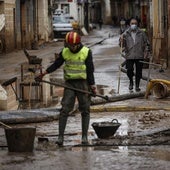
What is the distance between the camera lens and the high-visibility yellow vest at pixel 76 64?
11820 millimetres

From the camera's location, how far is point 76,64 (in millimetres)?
11828

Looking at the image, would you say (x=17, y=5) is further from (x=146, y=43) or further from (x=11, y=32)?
(x=146, y=43)

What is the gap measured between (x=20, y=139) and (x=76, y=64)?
63.1 inches

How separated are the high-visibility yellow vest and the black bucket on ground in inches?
49.4

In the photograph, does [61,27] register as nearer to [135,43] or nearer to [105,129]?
[135,43]

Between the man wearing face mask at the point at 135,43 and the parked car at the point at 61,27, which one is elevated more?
the man wearing face mask at the point at 135,43

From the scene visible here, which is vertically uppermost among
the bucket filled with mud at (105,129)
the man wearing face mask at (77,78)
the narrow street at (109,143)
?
the man wearing face mask at (77,78)

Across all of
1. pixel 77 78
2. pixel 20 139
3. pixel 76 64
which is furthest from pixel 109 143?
pixel 20 139

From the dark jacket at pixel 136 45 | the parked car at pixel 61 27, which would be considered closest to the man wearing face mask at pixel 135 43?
the dark jacket at pixel 136 45

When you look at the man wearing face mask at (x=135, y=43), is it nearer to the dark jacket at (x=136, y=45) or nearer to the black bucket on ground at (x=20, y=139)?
the dark jacket at (x=136, y=45)

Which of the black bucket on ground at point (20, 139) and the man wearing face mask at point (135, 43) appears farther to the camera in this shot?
the man wearing face mask at point (135, 43)

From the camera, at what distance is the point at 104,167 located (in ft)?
32.6

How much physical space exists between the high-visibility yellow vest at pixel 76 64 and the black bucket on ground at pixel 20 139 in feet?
4.12

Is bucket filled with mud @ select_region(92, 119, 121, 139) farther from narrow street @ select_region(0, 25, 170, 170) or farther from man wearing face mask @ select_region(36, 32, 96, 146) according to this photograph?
man wearing face mask @ select_region(36, 32, 96, 146)
